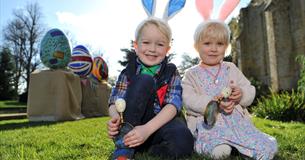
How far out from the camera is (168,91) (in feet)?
7.97

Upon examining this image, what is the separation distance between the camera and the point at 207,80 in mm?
2588

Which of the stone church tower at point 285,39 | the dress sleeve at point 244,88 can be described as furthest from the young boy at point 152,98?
the stone church tower at point 285,39

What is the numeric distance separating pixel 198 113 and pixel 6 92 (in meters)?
31.6

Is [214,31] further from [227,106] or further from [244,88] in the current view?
[227,106]

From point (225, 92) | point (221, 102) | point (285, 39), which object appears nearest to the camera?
point (225, 92)

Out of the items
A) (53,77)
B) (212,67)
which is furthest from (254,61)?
(212,67)

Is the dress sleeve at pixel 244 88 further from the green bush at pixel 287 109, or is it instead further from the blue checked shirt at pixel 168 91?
the green bush at pixel 287 109

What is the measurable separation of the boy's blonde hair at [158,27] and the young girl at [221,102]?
250mm

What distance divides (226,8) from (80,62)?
768cm

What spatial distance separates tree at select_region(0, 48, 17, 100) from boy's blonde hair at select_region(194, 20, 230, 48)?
1194 inches

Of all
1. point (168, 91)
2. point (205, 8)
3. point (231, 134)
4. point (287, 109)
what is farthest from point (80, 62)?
point (231, 134)

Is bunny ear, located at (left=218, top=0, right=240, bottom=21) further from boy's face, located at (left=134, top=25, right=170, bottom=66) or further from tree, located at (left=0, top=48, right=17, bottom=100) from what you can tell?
tree, located at (left=0, top=48, right=17, bottom=100)

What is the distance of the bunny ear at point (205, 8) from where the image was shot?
2.62 m

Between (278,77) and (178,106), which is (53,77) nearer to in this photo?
(178,106)
